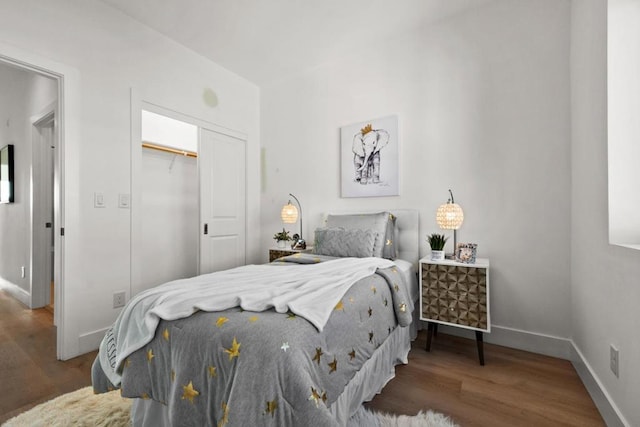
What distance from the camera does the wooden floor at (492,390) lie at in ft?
5.15

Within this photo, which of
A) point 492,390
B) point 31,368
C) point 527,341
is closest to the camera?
point 492,390

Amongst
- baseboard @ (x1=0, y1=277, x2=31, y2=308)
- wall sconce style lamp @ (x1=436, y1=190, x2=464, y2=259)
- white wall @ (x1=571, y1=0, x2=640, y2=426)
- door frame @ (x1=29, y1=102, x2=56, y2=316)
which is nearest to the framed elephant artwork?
wall sconce style lamp @ (x1=436, y1=190, x2=464, y2=259)

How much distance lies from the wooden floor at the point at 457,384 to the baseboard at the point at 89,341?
0.07m

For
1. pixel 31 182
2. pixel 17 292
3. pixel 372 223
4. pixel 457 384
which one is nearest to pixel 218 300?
pixel 457 384

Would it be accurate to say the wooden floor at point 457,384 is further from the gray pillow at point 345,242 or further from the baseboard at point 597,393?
the gray pillow at point 345,242

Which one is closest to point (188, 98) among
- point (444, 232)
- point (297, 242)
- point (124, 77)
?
point (124, 77)

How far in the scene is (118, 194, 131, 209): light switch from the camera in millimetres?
2617

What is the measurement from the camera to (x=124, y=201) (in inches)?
104

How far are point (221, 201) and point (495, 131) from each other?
2.93 metres

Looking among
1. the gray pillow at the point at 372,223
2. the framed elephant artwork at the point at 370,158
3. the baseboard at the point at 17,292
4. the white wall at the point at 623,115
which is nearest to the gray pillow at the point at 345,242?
the gray pillow at the point at 372,223

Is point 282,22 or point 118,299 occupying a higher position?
point 282,22

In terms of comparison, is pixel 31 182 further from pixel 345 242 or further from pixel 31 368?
pixel 345 242

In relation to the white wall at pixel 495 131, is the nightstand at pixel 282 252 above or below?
below

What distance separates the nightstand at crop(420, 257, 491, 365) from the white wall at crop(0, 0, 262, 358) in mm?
2603
